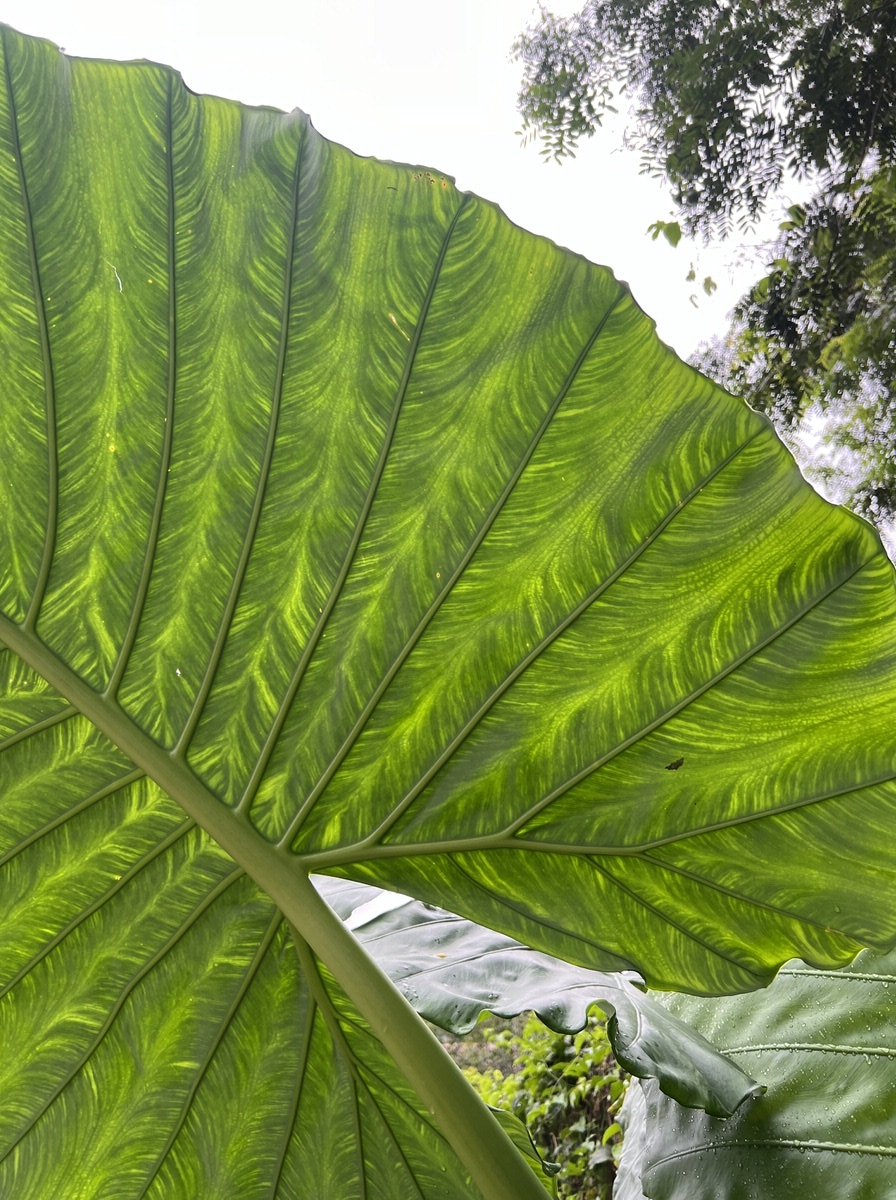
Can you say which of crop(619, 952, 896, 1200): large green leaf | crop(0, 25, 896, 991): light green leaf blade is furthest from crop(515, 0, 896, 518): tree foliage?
crop(0, 25, 896, 991): light green leaf blade

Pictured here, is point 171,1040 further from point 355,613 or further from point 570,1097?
point 570,1097

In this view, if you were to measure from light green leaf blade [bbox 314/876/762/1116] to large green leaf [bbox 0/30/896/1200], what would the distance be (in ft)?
0.18

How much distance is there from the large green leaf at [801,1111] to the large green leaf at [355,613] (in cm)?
16

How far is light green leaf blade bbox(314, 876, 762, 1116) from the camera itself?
70 centimetres

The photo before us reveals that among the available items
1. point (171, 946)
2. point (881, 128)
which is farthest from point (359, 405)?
point (881, 128)

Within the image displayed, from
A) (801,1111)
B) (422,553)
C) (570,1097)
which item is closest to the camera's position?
(422,553)

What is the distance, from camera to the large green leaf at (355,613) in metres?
0.54

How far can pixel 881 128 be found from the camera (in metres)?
1.83

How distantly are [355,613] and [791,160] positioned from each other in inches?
67.7

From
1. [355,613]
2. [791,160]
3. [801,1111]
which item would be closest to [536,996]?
[801,1111]

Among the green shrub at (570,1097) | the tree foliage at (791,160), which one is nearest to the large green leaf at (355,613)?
the tree foliage at (791,160)

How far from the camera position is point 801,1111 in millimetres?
760

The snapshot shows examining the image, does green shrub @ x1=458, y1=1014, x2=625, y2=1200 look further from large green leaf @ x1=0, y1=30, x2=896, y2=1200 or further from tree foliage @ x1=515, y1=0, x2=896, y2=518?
large green leaf @ x1=0, y1=30, x2=896, y2=1200

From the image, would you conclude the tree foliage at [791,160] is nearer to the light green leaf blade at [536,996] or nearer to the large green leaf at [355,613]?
the light green leaf blade at [536,996]
